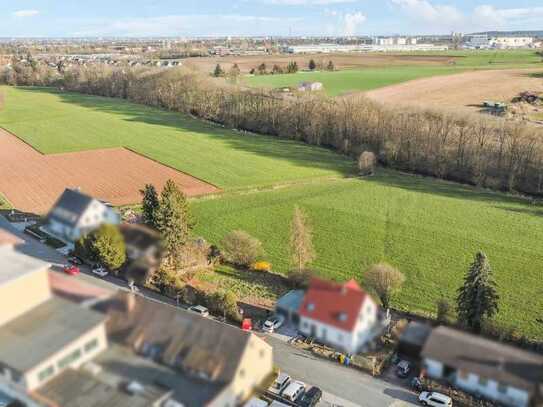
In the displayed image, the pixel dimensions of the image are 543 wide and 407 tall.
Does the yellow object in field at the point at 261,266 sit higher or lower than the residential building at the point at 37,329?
lower

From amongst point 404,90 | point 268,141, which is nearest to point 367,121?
point 268,141

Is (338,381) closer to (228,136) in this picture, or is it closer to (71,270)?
(71,270)

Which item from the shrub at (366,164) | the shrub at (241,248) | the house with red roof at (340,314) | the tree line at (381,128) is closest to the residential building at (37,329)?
the house with red roof at (340,314)

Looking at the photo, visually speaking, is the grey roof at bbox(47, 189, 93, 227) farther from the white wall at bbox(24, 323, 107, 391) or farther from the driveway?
the driveway

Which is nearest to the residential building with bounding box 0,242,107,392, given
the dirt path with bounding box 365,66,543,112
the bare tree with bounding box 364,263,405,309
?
the bare tree with bounding box 364,263,405,309

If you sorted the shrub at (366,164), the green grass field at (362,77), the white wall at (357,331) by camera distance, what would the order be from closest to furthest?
the white wall at (357,331)
the shrub at (366,164)
the green grass field at (362,77)

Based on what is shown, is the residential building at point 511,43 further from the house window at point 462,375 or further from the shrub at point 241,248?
the house window at point 462,375

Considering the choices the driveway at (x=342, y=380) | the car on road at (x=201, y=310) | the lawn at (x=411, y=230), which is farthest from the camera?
the lawn at (x=411, y=230)
